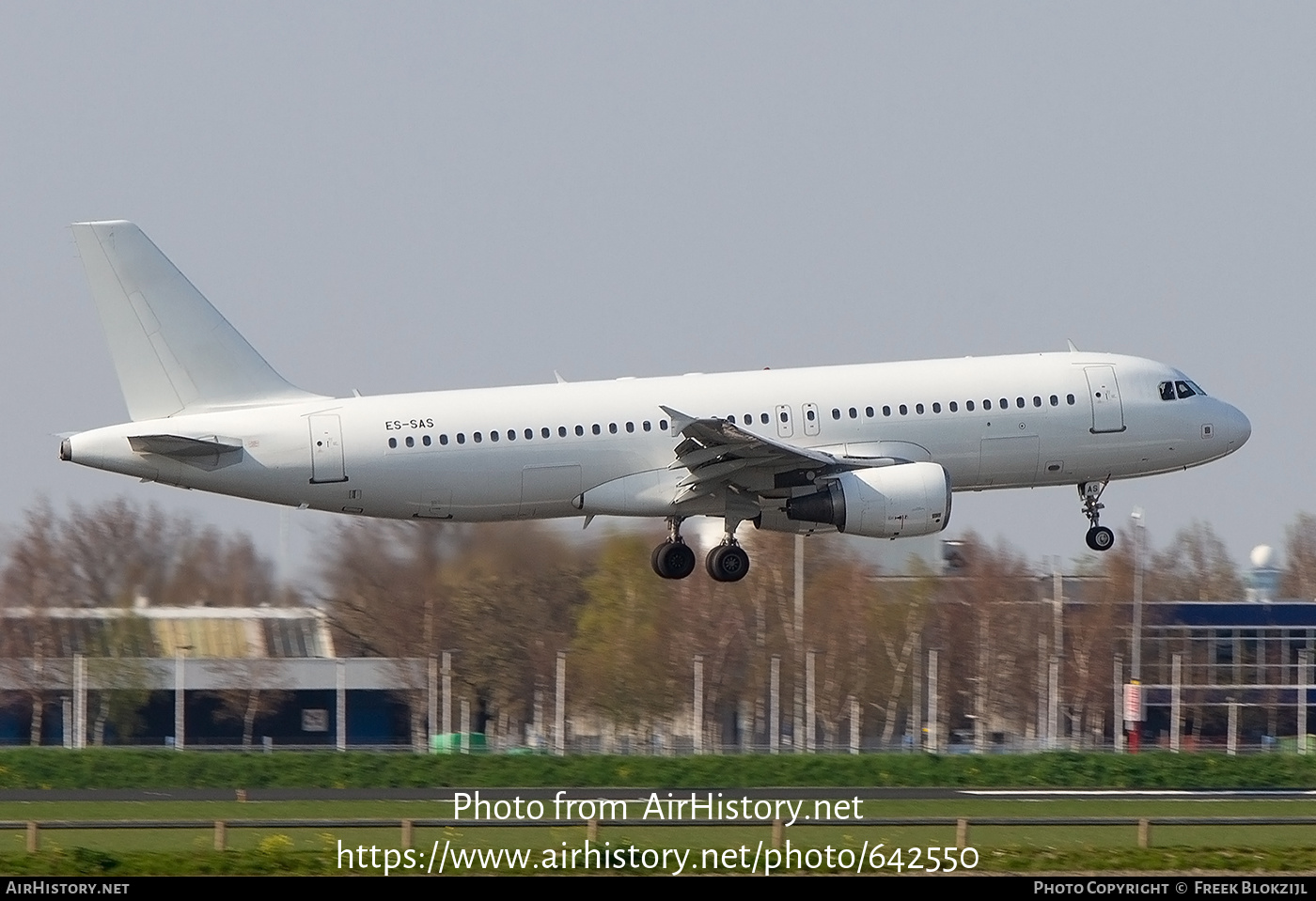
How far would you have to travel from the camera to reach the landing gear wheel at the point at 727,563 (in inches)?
1772

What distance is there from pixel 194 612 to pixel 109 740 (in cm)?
1095

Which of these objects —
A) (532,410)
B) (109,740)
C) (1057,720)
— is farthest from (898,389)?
(109,740)

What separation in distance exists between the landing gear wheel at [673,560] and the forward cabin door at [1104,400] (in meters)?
9.70

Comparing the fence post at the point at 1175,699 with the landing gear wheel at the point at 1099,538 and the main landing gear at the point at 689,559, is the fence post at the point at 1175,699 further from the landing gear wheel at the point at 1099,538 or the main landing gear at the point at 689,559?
the main landing gear at the point at 689,559

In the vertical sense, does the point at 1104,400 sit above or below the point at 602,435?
above

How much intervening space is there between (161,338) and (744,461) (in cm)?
1295

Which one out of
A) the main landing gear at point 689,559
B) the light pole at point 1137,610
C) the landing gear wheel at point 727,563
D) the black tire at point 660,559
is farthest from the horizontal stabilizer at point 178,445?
the light pole at point 1137,610

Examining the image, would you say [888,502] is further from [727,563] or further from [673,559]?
[673,559]

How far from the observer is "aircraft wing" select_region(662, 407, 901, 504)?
42.0m

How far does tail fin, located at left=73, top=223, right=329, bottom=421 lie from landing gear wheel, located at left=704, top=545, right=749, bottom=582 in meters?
9.65

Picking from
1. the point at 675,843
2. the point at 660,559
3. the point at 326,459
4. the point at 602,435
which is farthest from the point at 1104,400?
the point at 326,459

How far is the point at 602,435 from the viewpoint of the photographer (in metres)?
43.1

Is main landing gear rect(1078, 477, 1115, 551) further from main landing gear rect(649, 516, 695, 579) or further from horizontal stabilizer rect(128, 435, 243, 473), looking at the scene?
horizontal stabilizer rect(128, 435, 243, 473)

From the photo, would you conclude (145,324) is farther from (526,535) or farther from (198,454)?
(526,535)
